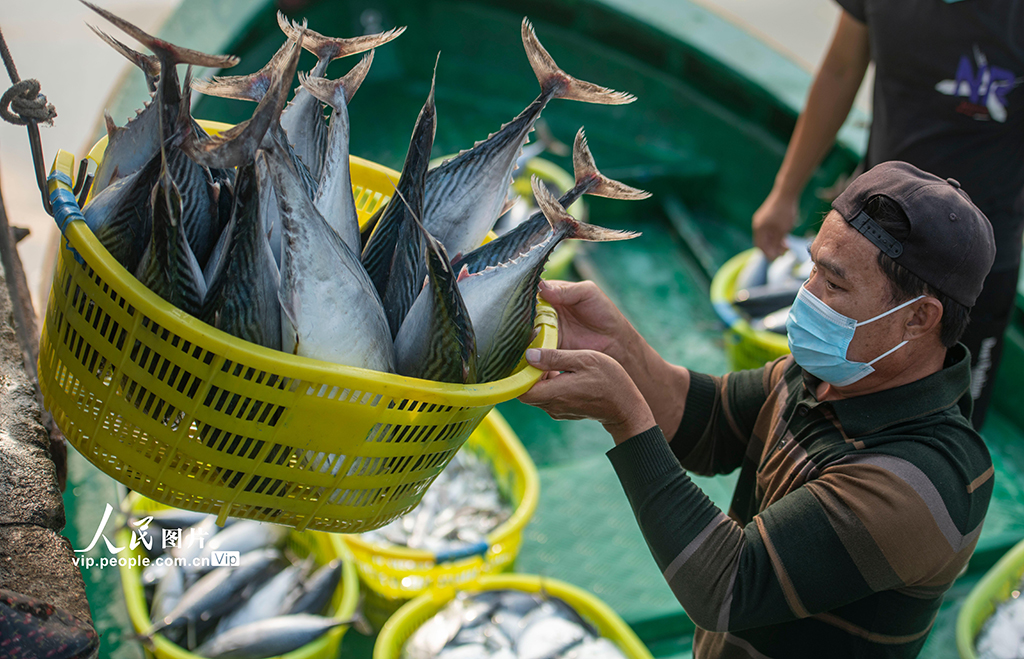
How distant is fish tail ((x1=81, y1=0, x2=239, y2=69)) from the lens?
97 centimetres

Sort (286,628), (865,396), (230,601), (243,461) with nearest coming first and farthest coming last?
(243,461), (865,396), (286,628), (230,601)

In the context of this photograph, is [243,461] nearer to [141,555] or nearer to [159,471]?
[159,471]

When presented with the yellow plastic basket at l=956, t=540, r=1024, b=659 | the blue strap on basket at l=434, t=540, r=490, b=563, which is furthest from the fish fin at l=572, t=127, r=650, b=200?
the yellow plastic basket at l=956, t=540, r=1024, b=659

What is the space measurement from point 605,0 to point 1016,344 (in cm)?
392

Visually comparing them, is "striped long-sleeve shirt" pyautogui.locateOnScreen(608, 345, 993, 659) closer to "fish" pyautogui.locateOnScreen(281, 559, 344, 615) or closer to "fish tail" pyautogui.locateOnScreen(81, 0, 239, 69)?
"fish tail" pyautogui.locateOnScreen(81, 0, 239, 69)

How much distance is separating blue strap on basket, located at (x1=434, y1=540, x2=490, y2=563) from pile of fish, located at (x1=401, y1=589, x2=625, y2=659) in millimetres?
144

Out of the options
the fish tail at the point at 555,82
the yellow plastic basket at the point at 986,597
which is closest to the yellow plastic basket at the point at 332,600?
the fish tail at the point at 555,82

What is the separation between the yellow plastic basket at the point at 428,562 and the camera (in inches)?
104

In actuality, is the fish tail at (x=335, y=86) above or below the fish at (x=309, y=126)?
above

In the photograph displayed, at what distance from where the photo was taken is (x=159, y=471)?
1.11m

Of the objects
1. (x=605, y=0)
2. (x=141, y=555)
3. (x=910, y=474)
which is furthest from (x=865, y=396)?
(x=605, y=0)

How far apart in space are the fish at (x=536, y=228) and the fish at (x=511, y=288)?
0.24 feet

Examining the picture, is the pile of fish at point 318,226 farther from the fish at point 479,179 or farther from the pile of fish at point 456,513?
the pile of fish at point 456,513

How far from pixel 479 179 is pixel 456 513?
200 cm
